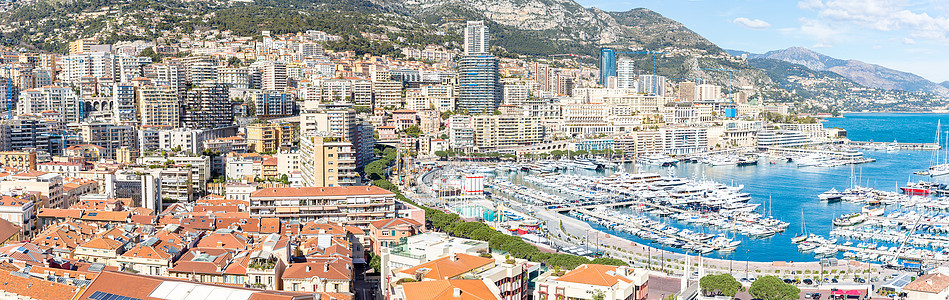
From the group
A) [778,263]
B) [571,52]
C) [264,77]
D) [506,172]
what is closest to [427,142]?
[506,172]

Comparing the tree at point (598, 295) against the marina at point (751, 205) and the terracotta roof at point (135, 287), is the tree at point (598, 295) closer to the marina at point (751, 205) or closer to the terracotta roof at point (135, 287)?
the terracotta roof at point (135, 287)

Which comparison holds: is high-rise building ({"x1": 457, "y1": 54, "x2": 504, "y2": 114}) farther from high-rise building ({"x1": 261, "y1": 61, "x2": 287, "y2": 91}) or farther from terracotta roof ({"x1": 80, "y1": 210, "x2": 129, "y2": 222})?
terracotta roof ({"x1": 80, "y1": 210, "x2": 129, "y2": 222})

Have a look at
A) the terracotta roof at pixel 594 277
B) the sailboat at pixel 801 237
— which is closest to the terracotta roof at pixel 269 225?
the terracotta roof at pixel 594 277

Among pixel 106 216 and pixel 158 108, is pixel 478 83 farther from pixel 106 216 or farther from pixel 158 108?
pixel 106 216

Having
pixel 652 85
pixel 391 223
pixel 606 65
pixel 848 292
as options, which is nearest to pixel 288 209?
pixel 391 223

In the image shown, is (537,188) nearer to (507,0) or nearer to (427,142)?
(427,142)

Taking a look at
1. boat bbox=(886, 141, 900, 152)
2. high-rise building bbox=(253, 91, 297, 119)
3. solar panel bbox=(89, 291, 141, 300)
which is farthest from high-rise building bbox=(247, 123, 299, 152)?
boat bbox=(886, 141, 900, 152)
